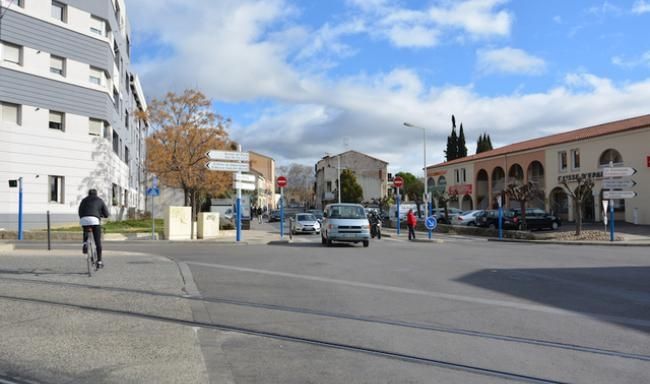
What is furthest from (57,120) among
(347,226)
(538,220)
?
(538,220)

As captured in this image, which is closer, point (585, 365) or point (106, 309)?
point (585, 365)

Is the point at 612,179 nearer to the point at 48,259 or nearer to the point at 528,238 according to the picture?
the point at 528,238

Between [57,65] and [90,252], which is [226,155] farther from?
[57,65]

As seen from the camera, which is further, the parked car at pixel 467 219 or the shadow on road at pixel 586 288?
the parked car at pixel 467 219

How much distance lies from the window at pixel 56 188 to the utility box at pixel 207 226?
9.57 meters

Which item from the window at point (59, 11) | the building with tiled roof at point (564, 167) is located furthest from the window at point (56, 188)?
the building with tiled roof at point (564, 167)

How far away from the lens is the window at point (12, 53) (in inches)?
1106

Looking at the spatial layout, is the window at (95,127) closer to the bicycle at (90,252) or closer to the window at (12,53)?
the window at (12,53)

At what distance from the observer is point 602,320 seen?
24.9ft

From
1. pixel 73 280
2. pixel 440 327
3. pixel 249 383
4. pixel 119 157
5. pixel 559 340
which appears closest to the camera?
pixel 249 383

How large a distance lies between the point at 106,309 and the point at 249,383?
365 cm

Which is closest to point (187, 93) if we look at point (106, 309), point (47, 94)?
point (47, 94)

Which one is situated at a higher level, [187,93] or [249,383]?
[187,93]

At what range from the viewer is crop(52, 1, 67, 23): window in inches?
1197
